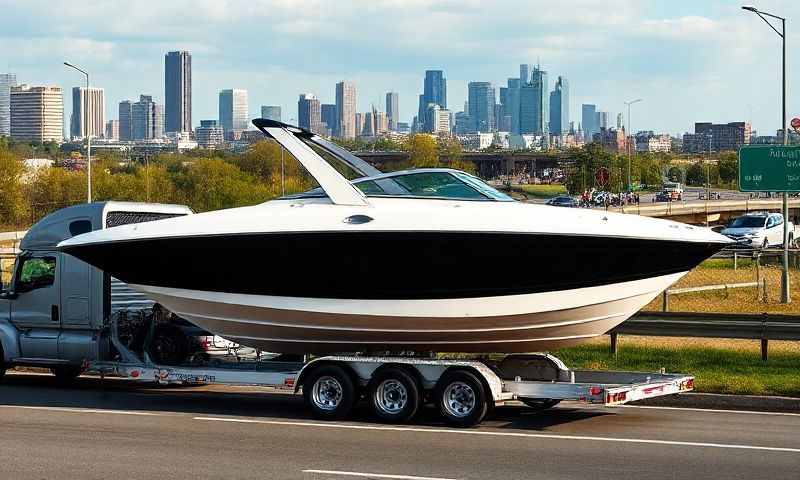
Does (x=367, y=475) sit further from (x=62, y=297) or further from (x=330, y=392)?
(x=62, y=297)

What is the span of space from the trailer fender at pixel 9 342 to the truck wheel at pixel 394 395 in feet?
20.8

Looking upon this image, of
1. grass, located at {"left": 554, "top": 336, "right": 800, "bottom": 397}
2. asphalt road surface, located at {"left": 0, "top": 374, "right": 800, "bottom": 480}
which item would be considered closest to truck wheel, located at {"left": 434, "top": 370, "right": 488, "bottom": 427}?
asphalt road surface, located at {"left": 0, "top": 374, "right": 800, "bottom": 480}

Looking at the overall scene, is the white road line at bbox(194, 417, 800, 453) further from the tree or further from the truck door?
the tree

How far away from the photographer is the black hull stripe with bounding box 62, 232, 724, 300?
1400 centimetres

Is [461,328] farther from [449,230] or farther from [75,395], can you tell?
[75,395]

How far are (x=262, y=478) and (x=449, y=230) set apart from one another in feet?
13.9

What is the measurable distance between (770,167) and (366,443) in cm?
1924

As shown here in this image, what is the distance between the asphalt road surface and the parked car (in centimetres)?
3528

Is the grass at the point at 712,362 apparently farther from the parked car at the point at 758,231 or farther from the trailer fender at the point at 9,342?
the parked car at the point at 758,231

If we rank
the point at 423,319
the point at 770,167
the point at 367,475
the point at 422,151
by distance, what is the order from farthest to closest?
the point at 422,151
the point at 770,167
the point at 423,319
the point at 367,475

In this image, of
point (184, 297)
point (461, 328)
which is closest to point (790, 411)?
point (461, 328)

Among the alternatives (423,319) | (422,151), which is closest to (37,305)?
(423,319)

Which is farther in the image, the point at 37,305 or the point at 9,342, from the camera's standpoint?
the point at 9,342

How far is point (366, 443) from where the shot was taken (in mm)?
12883
